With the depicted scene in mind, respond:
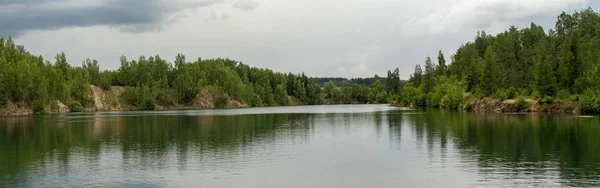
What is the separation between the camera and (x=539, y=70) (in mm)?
116312

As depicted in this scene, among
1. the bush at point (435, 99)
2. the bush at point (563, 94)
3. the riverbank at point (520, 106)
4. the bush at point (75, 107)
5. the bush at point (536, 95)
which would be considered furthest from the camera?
the bush at point (75, 107)

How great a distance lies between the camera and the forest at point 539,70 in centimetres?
11006

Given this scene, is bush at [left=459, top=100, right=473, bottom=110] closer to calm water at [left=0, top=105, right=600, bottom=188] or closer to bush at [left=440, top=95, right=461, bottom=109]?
bush at [left=440, top=95, right=461, bottom=109]

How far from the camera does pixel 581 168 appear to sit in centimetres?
3478

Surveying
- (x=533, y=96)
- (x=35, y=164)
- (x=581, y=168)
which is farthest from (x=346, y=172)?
(x=533, y=96)

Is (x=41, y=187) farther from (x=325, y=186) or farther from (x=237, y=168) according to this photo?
(x=325, y=186)

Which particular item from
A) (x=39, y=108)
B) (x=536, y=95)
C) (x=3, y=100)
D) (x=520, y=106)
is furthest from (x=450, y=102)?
(x=3, y=100)

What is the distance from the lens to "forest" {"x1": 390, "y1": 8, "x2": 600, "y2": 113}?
11006 centimetres

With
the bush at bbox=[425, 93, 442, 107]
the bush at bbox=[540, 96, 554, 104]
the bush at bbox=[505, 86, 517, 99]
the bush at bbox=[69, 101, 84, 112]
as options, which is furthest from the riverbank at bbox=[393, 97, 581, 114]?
the bush at bbox=[69, 101, 84, 112]

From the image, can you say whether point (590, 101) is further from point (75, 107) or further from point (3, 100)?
point (75, 107)

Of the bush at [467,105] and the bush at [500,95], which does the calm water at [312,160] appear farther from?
the bush at [467,105]

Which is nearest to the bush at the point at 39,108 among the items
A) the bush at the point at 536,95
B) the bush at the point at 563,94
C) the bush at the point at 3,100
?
the bush at the point at 3,100

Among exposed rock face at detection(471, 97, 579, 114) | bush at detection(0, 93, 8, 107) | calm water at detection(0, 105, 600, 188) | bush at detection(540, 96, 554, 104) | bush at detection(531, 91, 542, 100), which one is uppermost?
bush at detection(0, 93, 8, 107)

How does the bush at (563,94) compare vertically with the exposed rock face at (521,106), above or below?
above
